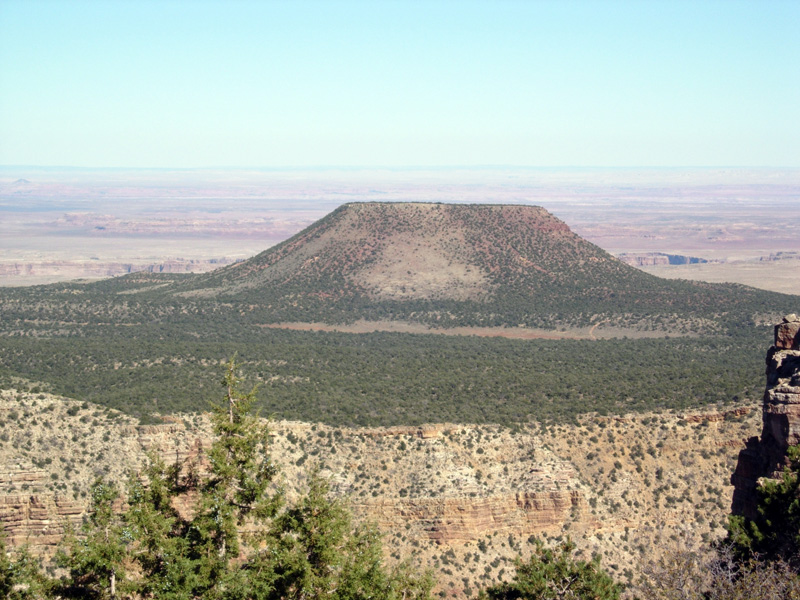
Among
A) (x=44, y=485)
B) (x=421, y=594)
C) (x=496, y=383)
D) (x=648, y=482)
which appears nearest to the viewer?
(x=421, y=594)

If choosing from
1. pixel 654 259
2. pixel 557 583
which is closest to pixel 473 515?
pixel 557 583

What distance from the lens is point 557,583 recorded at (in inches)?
812

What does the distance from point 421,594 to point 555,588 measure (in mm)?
3291

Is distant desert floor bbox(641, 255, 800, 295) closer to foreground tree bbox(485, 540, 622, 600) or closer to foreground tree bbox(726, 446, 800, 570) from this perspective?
foreground tree bbox(726, 446, 800, 570)

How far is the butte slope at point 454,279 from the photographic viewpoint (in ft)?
224

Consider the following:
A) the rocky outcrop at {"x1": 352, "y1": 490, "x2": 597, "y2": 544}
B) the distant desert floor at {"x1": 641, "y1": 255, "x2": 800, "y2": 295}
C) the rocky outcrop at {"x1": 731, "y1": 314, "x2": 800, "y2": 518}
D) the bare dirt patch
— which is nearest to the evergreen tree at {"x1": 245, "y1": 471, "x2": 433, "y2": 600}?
the rocky outcrop at {"x1": 352, "y1": 490, "x2": 597, "y2": 544}

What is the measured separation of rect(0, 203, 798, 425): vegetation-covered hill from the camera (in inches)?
1491

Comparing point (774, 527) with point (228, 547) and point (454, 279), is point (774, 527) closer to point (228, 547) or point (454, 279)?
point (228, 547)

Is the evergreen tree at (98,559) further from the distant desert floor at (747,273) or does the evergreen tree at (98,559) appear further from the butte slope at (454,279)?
the distant desert floor at (747,273)

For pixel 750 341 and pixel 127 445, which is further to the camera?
pixel 750 341

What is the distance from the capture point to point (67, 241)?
196750mm

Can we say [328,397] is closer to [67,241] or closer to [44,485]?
[44,485]

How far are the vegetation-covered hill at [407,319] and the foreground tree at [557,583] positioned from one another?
44.1ft

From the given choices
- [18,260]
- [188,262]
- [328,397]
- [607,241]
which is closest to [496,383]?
[328,397]
